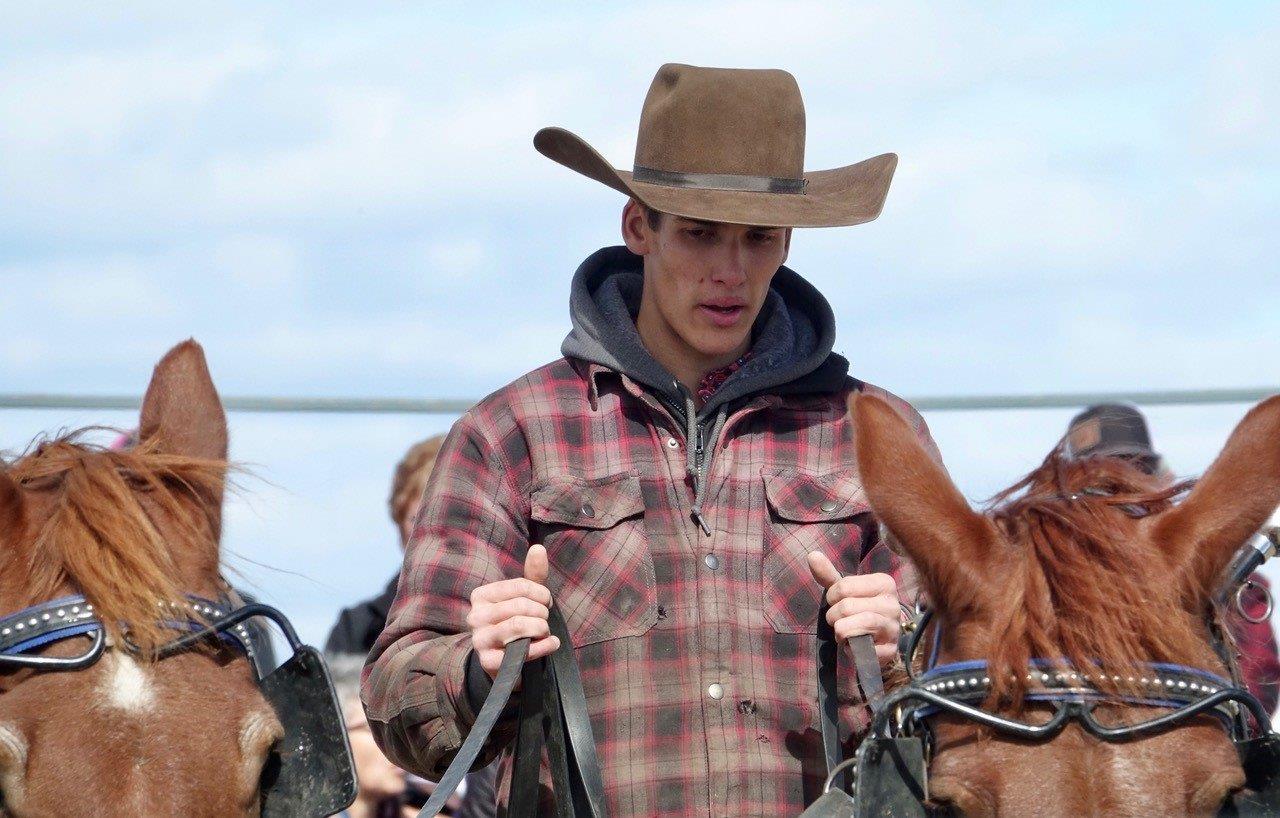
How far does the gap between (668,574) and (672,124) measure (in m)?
0.92

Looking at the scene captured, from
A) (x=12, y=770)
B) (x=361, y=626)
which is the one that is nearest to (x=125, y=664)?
(x=12, y=770)

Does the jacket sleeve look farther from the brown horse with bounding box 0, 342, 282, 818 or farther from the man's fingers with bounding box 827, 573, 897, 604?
the man's fingers with bounding box 827, 573, 897, 604

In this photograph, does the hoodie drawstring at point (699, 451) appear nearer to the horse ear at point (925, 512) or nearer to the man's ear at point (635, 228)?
the man's ear at point (635, 228)

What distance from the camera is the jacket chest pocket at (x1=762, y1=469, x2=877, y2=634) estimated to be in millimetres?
3406

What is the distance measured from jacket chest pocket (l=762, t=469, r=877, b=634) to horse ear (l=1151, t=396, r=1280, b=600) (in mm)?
836

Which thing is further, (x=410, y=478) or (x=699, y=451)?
(x=410, y=478)

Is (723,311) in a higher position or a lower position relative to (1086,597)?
higher

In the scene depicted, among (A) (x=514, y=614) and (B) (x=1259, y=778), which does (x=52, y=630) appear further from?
(B) (x=1259, y=778)

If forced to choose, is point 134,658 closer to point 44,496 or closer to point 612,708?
point 44,496

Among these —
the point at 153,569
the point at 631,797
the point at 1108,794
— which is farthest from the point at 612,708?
the point at 1108,794

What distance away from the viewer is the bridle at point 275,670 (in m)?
2.85

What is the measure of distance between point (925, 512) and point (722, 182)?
1.08 meters

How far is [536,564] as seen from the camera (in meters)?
3.14

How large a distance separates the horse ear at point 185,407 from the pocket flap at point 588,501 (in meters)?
0.60
